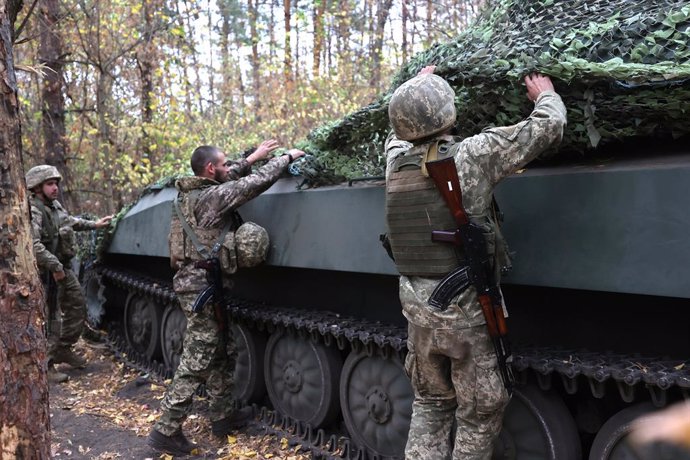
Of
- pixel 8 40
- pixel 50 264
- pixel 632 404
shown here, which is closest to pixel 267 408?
pixel 50 264

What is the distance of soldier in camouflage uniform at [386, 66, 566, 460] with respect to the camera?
2893mm

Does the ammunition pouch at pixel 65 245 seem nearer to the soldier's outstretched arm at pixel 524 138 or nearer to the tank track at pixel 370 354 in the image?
the tank track at pixel 370 354

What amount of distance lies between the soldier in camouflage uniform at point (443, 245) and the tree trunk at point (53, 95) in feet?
28.4

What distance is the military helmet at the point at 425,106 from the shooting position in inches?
118

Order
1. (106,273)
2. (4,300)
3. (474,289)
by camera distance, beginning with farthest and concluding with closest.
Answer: (106,273)
(474,289)
(4,300)

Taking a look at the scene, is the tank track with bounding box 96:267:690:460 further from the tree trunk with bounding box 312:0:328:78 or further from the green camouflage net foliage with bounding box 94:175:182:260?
the tree trunk with bounding box 312:0:328:78

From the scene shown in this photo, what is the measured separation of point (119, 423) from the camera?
5500mm

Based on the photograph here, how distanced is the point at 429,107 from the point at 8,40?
1764mm

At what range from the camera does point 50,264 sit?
630 centimetres

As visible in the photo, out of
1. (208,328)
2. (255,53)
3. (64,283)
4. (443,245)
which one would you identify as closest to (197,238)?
(208,328)

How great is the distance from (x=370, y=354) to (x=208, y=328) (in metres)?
1.31

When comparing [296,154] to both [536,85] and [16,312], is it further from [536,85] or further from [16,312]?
[16,312]

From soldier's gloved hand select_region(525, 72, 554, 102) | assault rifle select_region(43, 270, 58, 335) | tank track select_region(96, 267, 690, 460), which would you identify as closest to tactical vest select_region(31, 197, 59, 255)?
assault rifle select_region(43, 270, 58, 335)

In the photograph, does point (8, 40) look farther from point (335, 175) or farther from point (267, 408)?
point (267, 408)
